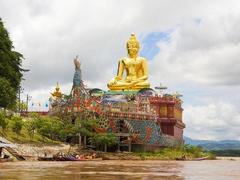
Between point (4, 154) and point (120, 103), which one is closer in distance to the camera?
point (4, 154)

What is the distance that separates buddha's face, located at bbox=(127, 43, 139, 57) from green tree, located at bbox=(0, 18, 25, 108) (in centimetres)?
2401

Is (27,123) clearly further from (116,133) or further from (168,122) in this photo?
(168,122)

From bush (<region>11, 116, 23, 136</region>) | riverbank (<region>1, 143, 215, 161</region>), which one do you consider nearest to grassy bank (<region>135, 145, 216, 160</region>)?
riverbank (<region>1, 143, 215, 161</region>)

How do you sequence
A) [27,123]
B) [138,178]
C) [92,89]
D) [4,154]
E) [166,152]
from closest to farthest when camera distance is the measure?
[138,178]
[4,154]
[27,123]
[166,152]
[92,89]

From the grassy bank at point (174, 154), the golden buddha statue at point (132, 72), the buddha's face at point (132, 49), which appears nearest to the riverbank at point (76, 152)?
the grassy bank at point (174, 154)

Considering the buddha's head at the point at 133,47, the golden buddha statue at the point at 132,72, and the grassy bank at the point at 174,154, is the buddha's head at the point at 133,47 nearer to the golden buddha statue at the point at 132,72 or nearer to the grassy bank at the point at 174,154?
the golden buddha statue at the point at 132,72

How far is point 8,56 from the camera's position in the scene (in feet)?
162

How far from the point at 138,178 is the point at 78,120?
36.1 m

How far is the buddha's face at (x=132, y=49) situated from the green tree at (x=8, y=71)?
24.0 metres

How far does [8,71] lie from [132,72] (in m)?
25.8

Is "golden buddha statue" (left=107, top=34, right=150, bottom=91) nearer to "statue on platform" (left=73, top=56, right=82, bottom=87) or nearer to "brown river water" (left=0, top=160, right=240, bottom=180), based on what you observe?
"statue on platform" (left=73, top=56, right=82, bottom=87)

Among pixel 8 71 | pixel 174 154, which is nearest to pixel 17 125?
pixel 8 71

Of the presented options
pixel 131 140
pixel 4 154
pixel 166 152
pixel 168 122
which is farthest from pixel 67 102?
pixel 4 154

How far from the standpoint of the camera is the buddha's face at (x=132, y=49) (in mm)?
73375
